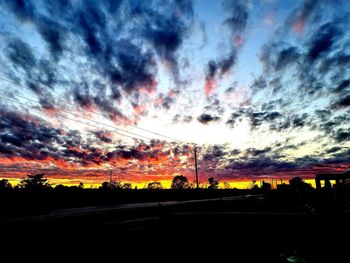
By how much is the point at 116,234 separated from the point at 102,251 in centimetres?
82

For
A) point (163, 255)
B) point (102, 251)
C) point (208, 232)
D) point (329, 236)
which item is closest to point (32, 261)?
point (102, 251)

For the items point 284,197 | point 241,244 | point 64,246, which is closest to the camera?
point 241,244

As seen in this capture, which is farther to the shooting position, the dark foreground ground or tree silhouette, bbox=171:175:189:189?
tree silhouette, bbox=171:175:189:189

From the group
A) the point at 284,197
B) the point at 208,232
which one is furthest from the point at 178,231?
the point at 284,197

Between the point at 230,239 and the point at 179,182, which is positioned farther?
the point at 179,182

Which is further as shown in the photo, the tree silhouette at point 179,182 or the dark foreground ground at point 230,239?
the tree silhouette at point 179,182

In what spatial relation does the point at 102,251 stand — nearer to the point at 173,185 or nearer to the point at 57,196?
the point at 57,196

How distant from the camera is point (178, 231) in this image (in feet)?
17.1

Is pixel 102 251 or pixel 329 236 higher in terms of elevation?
pixel 329 236

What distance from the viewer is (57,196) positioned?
3659cm

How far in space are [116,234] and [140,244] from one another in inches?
30.6

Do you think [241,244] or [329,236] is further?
[241,244]

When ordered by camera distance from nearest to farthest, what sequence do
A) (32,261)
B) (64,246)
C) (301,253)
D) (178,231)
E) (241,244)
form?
(301,253)
(32,261)
(241,244)
(64,246)
(178,231)

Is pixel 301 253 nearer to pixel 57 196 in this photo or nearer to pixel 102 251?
pixel 102 251
